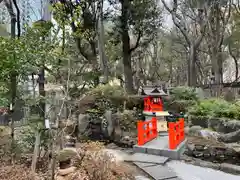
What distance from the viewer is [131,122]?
7.64m

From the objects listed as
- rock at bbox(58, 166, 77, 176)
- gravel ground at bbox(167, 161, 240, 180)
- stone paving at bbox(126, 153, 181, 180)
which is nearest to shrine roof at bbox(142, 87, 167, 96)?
stone paving at bbox(126, 153, 181, 180)

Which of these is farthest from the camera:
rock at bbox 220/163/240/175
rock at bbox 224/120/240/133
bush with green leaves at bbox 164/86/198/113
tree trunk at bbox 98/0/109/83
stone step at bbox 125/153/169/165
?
tree trunk at bbox 98/0/109/83

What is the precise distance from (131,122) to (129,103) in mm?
1137

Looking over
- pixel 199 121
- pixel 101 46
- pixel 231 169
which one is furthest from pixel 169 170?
pixel 101 46

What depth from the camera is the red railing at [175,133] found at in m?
5.32

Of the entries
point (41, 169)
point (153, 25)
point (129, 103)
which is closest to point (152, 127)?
point (129, 103)

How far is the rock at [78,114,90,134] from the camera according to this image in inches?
291

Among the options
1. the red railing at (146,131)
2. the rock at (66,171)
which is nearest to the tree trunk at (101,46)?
the red railing at (146,131)

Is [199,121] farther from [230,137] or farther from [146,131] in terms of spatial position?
[146,131]

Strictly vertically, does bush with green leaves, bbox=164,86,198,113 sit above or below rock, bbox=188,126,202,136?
above

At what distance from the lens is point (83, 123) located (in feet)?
24.3

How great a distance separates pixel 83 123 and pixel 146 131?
227cm

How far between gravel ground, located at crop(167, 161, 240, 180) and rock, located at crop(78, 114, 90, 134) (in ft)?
10.9

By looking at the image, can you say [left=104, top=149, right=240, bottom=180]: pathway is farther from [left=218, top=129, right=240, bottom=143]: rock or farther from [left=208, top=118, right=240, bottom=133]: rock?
[left=208, top=118, right=240, bottom=133]: rock
